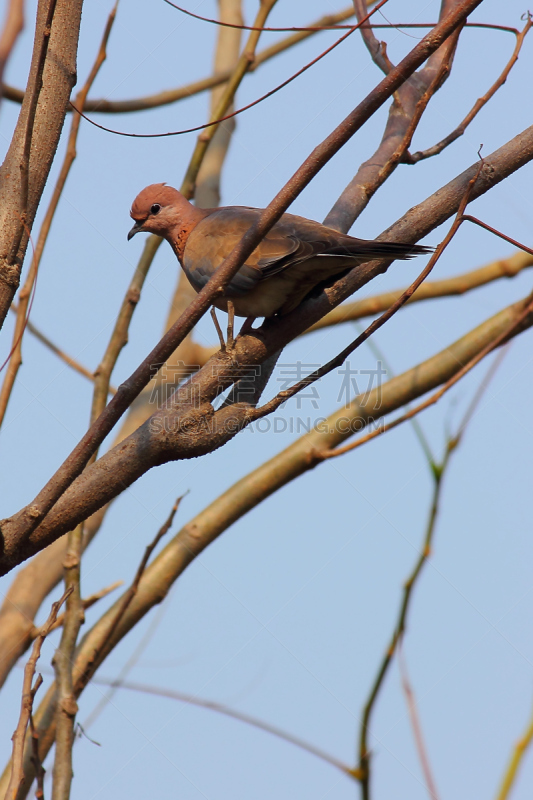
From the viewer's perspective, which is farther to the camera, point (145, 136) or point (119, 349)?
point (119, 349)

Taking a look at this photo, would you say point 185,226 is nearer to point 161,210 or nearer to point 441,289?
point 161,210

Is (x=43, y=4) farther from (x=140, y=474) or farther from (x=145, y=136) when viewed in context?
(x=140, y=474)

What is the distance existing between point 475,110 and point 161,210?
2.02 meters

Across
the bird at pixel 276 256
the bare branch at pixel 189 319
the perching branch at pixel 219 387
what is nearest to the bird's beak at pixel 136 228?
the bird at pixel 276 256

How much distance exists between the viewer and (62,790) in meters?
3.03

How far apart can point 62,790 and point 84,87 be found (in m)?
3.26

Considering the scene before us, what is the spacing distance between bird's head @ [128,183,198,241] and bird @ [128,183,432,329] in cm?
19

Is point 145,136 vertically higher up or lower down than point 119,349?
lower down

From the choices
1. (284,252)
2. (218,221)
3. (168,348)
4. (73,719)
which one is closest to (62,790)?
(73,719)

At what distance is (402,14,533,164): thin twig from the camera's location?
323 centimetres

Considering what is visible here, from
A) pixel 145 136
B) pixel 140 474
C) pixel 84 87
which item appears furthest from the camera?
pixel 84 87

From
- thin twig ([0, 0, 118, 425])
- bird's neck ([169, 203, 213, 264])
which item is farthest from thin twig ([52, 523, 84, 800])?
bird's neck ([169, 203, 213, 264])

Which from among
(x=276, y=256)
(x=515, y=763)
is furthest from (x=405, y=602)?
(x=276, y=256)

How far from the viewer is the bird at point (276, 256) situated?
10.3ft
